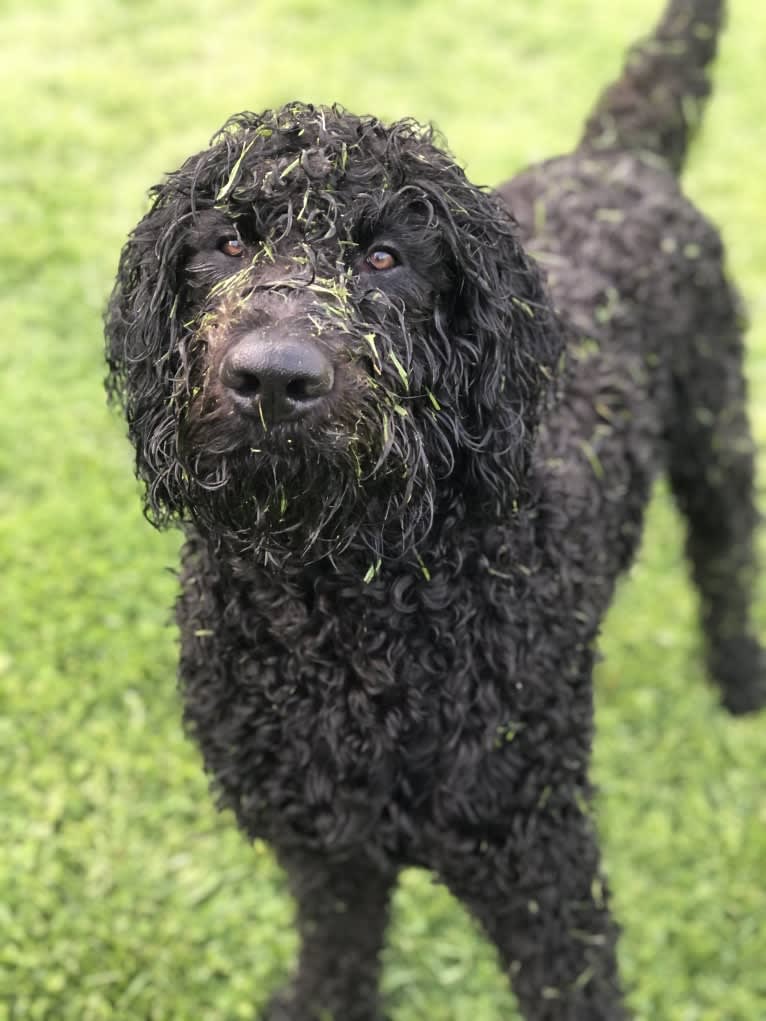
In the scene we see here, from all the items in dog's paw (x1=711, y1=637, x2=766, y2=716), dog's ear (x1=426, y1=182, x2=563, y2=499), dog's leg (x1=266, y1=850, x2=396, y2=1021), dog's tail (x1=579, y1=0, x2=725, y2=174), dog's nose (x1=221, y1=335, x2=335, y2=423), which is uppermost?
dog's tail (x1=579, y1=0, x2=725, y2=174)

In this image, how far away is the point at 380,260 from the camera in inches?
79.7

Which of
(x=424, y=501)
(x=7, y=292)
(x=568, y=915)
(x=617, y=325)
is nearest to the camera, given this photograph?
(x=424, y=501)

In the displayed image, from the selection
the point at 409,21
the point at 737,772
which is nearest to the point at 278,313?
the point at 737,772

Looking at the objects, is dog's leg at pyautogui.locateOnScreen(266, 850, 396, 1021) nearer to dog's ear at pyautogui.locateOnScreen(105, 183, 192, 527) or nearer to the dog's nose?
dog's ear at pyautogui.locateOnScreen(105, 183, 192, 527)

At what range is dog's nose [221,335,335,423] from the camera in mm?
1702

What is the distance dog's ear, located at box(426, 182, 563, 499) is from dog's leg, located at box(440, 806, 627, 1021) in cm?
92

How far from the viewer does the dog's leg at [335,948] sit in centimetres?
305

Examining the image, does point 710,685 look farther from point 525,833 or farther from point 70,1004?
point 70,1004

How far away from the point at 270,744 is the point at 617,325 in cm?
162

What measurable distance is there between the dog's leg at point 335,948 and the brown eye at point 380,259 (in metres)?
1.75

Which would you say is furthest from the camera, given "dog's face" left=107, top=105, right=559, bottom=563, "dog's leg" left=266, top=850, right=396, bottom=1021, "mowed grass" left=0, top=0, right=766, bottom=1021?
"mowed grass" left=0, top=0, right=766, bottom=1021

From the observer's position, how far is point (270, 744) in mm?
2455

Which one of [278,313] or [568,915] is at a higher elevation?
[278,313]

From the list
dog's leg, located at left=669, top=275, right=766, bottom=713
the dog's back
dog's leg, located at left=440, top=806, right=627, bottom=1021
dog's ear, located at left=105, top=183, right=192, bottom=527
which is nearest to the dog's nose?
dog's ear, located at left=105, top=183, right=192, bottom=527
